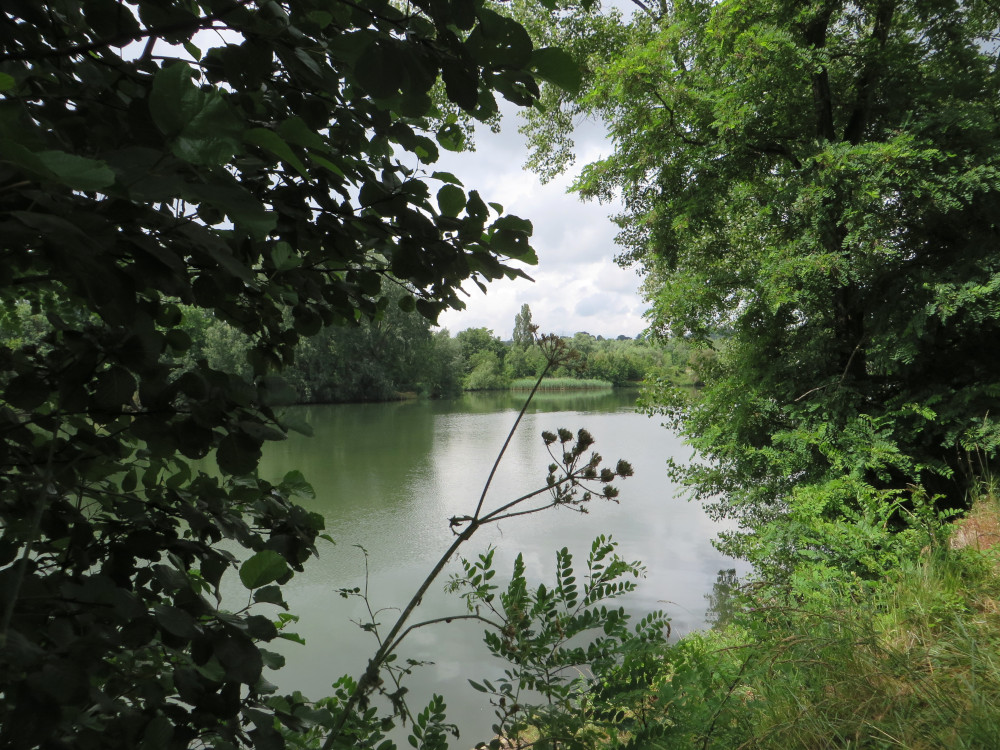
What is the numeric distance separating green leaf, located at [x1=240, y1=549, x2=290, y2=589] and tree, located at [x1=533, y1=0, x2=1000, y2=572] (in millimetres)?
3383

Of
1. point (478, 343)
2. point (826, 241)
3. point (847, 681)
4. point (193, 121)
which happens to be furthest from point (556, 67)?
point (478, 343)

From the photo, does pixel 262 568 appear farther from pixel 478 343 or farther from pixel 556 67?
pixel 478 343

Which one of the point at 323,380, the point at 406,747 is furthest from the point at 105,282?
the point at 323,380

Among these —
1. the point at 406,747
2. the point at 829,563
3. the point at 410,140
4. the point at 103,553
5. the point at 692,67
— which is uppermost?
the point at 692,67

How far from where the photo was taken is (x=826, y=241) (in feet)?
13.9

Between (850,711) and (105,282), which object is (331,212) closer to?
(105,282)

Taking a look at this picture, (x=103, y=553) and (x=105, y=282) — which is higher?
(x=105, y=282)

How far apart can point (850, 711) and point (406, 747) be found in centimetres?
252

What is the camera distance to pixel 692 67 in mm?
5168

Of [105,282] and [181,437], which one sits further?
[181,437]

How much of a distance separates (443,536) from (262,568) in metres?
7.41

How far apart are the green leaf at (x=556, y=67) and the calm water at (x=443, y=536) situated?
0.66 metres

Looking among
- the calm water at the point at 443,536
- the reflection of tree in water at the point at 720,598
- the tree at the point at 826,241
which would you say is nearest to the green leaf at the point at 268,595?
the calm water at the point at 443,536

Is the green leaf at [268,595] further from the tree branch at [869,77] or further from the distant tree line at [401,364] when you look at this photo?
the distant tree line at [401,364]
